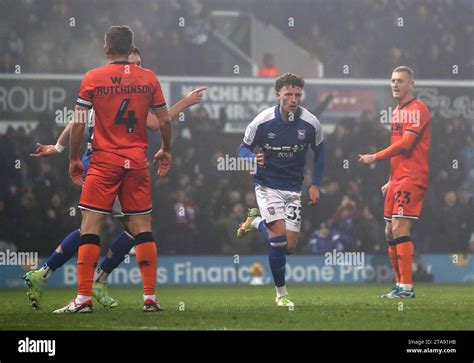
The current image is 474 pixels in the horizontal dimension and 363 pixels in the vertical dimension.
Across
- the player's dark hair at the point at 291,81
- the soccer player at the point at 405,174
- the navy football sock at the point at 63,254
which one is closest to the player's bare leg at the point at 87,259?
the navy football sock at the point at 63,254

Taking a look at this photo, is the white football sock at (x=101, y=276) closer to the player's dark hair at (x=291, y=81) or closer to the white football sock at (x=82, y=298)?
the white football sock at (x=82, y=298)

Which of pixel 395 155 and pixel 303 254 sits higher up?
pixel 395 155

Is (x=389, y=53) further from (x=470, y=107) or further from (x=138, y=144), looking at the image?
(x=138, y=144)

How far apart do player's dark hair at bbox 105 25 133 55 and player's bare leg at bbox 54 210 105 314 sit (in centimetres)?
128

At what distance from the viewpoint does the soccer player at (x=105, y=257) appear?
949 centimetres

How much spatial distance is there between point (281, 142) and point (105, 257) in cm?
189

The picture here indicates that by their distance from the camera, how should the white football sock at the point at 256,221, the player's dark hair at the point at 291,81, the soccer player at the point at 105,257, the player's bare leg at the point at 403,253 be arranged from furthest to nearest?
the player's bare leg at the point at 403,253 < the white football sock at the point at 256,221 < the player's dark hair at the point at 291,81 < the soccer player at the point at 105,257

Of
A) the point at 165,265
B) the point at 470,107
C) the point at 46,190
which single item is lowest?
the point at 165,265

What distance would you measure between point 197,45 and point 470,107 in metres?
4.60

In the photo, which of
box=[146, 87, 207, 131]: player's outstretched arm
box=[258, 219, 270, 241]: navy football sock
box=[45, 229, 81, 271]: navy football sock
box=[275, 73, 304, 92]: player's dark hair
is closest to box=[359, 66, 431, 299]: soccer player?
box=[258, 219, 270, 241]: navy football sock

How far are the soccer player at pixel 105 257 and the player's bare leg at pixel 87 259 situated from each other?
0.80m

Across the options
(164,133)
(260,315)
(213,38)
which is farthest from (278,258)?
(213,38)
